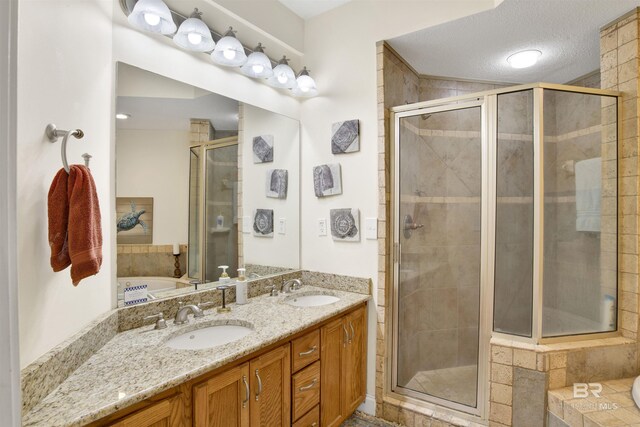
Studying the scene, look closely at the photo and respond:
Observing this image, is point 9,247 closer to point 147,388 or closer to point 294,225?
point 147,388

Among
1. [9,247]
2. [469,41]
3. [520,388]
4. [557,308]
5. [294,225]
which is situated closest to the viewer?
[9,247]

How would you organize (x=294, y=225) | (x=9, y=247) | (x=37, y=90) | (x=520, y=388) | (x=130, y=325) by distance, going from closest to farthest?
(x=9, y=247) < (x=37, y=90) < (x=130, y=325) < (x=520, y=388) < (x=294, y=225)

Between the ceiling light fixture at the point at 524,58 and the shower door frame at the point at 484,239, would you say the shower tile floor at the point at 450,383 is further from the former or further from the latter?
the ceiling light fixture at the point at 524,58

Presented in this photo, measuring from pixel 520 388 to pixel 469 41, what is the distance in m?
2.12

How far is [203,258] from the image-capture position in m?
1.92

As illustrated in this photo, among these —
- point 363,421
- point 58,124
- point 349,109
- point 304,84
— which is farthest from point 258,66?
point 363,421

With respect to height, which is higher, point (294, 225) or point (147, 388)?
point (294, 225)

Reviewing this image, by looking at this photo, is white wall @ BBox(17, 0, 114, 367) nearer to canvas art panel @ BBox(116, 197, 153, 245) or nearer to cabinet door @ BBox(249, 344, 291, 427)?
canvas art panel @ BBox(116, 197, 153, 245)

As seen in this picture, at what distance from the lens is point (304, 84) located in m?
2.40

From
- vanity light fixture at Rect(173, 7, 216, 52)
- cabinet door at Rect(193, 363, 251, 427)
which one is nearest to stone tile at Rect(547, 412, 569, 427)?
cabinet door at Rect(193, 363, 251, 427)

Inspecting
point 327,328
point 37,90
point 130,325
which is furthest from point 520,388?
point 37,90

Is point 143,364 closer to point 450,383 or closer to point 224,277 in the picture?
point 224,277

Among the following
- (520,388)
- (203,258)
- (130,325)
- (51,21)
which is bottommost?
(520,388)

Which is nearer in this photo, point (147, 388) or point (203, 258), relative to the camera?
point (147, 388)
